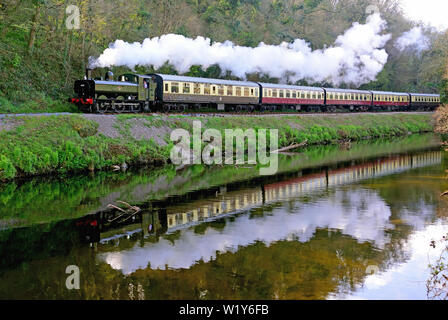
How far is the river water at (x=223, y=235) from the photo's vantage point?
10.8 m

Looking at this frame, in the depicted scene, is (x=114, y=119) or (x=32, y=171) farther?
(x=114, y=119)

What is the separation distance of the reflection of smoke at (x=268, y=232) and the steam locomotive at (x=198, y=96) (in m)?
17.9

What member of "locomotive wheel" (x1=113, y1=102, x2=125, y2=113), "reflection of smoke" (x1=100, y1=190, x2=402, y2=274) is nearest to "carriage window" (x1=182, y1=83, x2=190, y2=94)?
"locomotive wheel" (x1=113, y1=102, x2=125, y2=113)

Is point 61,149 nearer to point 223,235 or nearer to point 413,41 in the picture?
point 223,235

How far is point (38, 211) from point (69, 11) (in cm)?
Answer: 2750

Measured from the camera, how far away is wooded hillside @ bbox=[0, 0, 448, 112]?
37.0 m

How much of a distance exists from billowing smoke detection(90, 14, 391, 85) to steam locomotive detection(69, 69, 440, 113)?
264 cm

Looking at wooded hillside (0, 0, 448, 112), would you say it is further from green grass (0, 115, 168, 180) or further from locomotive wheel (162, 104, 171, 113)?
green grass (0, 115, 168, 180)

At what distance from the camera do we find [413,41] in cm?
9138

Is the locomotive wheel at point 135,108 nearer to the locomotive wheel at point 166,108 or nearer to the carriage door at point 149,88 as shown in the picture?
the carriage door at point 149,88

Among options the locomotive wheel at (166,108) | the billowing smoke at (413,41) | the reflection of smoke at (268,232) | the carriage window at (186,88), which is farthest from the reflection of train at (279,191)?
the billowing smoke at (413,41)
